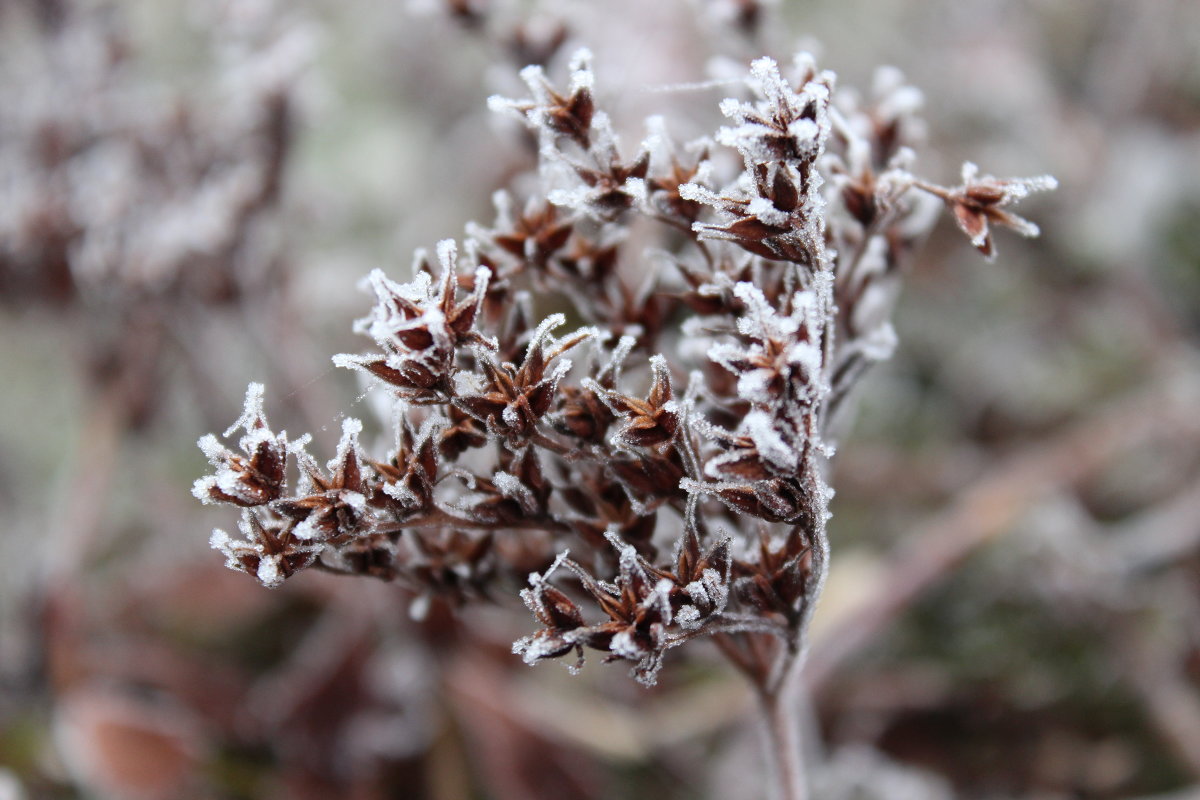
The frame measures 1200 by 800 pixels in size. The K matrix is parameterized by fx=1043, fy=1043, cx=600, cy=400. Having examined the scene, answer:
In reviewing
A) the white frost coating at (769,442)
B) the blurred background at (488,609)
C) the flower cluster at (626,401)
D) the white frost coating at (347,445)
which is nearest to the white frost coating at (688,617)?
the flower cluster at (626,401)

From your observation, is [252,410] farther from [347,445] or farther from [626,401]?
[626,401]

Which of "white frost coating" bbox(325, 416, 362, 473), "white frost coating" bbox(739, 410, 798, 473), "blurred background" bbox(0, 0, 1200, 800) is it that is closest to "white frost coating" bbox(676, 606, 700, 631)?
"white frost coating" bbox(739, 410, 798, 473)

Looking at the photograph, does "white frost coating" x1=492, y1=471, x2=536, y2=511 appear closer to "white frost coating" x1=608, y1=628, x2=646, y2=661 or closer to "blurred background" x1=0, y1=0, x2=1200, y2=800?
"white frost coating" x1=608, y1=628, x2=646, y2=661

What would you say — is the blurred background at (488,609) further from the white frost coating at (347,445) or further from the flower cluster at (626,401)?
the white frost coating at (347,445)

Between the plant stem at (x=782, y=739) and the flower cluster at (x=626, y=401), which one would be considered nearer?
the flower cluster at (x=626, y=401)

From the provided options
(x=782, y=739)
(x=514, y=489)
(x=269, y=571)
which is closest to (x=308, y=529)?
(x=269, y=571)

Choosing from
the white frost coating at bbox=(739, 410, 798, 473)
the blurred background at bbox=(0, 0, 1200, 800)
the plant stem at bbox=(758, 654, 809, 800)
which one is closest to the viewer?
the white frost coating at bbox=(739, 410, 798, 473)
